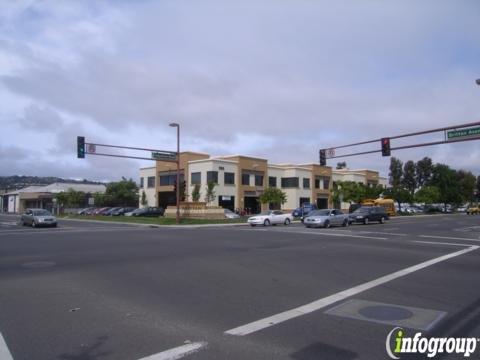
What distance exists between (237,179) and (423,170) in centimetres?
5683

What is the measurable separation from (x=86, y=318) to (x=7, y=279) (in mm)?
4508

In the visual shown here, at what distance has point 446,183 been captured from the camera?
299 ft

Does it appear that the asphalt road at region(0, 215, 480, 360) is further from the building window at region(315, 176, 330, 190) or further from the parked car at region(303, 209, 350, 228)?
the building window at region(315, 176, 330, 190)

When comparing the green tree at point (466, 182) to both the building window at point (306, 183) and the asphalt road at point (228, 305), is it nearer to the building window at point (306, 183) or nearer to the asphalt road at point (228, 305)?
the building window at point (306, 183)

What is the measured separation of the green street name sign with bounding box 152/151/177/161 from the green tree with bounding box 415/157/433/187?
3156 inches

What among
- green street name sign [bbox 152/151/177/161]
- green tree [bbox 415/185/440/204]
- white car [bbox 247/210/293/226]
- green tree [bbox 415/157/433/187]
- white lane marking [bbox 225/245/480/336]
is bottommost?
white lane marking [bbox 225/245/480/336]

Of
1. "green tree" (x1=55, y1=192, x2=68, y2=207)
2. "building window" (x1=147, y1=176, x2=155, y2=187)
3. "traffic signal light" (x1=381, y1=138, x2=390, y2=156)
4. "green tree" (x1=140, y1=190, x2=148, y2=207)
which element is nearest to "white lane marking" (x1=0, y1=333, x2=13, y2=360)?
"traffic signal light" (x1=381, y1=138, x2=390, y2=156)

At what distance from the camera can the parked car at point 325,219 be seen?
32625mm

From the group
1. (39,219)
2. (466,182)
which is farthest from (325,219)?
(466,182)

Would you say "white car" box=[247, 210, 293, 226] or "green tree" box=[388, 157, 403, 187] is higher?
"green tree" box=[388, 157, 403, 187]

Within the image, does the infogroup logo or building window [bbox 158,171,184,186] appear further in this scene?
building window [bbox 158,171,184,186]

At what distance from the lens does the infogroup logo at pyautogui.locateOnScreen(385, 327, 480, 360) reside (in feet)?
17.6

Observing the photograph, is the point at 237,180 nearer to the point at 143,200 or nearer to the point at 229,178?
the point at 229,178

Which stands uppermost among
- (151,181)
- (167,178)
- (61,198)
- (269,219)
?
(167,178)
